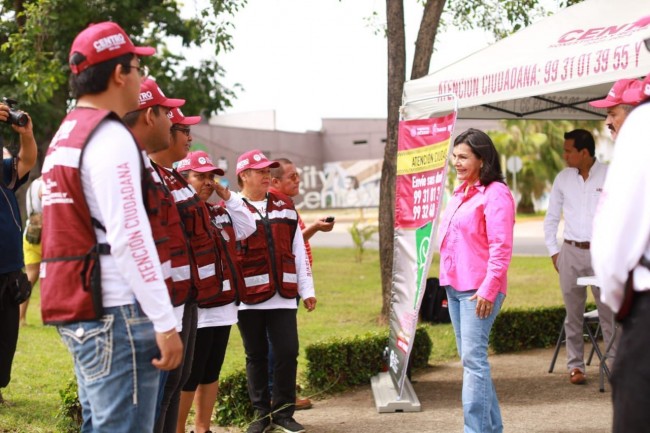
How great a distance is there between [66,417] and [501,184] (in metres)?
3.09

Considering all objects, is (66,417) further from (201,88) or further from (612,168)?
(201,88)

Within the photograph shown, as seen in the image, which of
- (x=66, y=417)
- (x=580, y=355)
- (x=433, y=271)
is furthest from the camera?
(x=433, y=271)

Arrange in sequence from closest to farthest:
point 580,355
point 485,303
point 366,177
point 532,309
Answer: point 485,303, point 580,355, point 532,309, point 366,177

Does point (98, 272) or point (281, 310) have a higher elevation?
point (98, 272)

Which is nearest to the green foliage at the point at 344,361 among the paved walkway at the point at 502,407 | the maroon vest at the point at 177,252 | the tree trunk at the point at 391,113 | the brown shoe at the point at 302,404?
the paved walkway at the point at 502,407

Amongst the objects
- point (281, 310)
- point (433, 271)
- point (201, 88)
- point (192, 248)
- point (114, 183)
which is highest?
point (201, 88)

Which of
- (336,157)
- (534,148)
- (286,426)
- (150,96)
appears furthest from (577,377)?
(336,157)

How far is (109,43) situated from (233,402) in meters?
3.81

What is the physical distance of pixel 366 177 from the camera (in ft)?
168

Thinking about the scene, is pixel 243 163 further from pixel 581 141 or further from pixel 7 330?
pixel 581 141

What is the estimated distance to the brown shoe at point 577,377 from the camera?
702cm

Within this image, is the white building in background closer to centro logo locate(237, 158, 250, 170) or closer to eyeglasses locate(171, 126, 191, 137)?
centro logo locate(237, 158, 250, 170)

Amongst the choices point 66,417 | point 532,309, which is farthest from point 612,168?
point 532,309

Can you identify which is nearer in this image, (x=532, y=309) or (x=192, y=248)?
(x=192, y=248)
